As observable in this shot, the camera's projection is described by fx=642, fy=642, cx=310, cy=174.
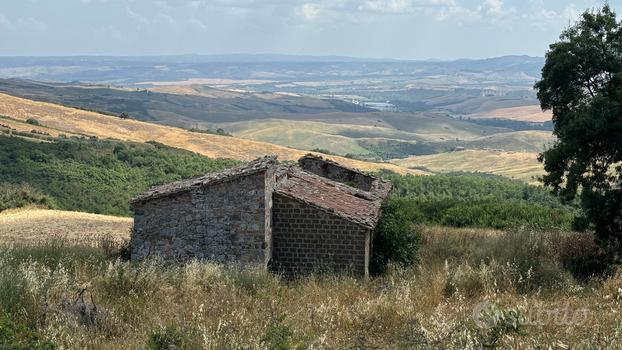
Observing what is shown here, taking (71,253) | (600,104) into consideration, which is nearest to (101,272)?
(71,253)

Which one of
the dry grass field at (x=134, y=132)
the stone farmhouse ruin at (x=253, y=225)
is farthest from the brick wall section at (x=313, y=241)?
the dry grass field at (x=134, y=132)

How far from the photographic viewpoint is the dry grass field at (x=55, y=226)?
22.9 metres

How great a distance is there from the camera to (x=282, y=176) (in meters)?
Result: 16.5

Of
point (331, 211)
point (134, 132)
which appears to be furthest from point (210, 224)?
point (134, 132)

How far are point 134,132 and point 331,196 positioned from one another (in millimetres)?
81133

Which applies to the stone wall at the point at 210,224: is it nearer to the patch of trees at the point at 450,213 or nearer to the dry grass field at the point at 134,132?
the patch of trees at the point at 450,213

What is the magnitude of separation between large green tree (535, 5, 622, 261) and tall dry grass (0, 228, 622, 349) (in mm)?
4113

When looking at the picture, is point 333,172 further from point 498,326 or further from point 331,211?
point 498,326

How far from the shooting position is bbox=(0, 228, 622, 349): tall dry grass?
6434 mm

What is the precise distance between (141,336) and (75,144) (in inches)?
2255

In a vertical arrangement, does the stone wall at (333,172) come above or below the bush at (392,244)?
above

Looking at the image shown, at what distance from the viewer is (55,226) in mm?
25969

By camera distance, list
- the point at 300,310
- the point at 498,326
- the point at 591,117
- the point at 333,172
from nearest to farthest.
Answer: the point at 498,326 < the point at 300,310 < the point at 591,117 < the point at 333,172

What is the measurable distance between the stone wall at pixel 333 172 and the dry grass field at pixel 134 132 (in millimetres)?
57579
